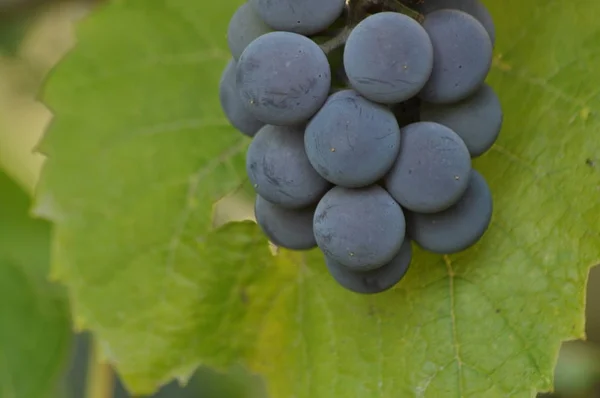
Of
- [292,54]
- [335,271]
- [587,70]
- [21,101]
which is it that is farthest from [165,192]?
[21,101]

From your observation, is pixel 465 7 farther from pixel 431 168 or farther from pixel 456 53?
pixel 431 168

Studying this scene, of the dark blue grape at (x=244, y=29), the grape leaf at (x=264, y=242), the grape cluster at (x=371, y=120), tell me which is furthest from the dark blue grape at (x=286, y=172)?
the grape leaf at (x=264, y=242)

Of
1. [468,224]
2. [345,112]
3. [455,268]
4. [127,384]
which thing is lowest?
[127,384]

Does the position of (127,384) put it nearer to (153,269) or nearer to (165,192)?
(153,269)

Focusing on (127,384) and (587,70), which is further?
(127,384)

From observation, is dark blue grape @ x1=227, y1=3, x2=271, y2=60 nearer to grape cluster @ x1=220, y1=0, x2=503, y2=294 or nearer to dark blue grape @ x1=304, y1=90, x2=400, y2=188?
grape cluster @ x1=220, y1=0, x2=503, y2=294

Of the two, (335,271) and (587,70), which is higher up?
(587,70)

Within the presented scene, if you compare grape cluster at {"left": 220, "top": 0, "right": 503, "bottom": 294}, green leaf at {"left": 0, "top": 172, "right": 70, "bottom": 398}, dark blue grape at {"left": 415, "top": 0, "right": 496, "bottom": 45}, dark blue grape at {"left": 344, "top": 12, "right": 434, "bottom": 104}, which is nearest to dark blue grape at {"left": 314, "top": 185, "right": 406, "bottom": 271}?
grape cluster at {"left": 220, "top": 0, "right": 503, "bottom": 294}

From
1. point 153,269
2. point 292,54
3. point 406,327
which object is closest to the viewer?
point 292,54
